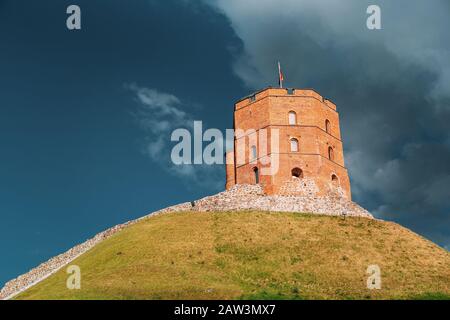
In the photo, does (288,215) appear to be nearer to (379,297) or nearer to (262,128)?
(262,128)

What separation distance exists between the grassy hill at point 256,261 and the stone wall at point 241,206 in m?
1.98

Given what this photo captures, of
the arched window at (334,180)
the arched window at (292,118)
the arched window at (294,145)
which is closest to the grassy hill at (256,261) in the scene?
the arched window at (334,180)

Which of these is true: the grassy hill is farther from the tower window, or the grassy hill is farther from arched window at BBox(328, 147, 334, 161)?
the tower window

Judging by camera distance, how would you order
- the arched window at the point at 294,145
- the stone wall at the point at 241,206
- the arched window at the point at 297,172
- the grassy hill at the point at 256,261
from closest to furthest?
the grassy hill at the point at 256,261
the stone wall at the point at 241,206
the arched window at the point at 297,172
the arched window at the point at 294,145

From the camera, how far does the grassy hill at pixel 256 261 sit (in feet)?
98.0

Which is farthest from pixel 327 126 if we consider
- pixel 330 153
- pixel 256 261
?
pixel 256 261

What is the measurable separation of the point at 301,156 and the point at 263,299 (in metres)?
23.8

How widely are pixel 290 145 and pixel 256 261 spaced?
58.2ft

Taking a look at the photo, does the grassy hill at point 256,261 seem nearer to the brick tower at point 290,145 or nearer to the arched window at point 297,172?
the brick tower at point 290,145

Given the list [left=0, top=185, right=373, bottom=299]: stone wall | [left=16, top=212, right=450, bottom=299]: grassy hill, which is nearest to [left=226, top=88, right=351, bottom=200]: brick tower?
[left=0, top=185, right=373, bottom=299]: stone wall

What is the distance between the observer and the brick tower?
162 ft

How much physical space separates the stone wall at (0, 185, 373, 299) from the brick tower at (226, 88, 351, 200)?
1.52 meters

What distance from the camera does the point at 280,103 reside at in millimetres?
52000
